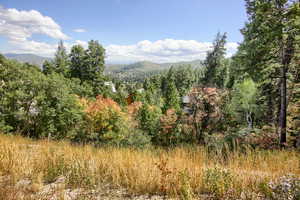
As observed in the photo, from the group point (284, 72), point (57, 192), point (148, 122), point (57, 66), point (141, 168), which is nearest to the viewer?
point (57, 192)

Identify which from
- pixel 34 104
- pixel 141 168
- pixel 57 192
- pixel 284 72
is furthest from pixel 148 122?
A: pixel 57 192

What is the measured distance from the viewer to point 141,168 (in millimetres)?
2580

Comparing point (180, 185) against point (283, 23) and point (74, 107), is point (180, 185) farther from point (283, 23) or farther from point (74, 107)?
point (74, 107)

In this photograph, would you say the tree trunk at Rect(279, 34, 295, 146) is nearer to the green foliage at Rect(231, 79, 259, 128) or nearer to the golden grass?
the golden grass

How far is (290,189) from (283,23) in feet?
23.5

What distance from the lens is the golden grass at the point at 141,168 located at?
229 centimetres

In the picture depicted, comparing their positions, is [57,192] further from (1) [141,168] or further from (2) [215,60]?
(2) [215,60]

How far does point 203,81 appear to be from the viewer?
18047 mm

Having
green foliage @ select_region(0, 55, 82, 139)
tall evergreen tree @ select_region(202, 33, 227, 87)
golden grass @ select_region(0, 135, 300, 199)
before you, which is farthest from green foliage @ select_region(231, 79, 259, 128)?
green foliage @ select_region(0, 55, 82, 139)

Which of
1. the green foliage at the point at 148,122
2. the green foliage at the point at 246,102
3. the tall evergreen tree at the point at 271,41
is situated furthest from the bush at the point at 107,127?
the green foliage at the point at 246,102

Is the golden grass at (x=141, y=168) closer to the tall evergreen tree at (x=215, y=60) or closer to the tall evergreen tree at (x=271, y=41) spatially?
the tall evergreen tree at (x=271, y=41)

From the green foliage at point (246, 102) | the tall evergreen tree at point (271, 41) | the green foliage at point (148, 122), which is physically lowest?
the green foliage at point (148, 122)

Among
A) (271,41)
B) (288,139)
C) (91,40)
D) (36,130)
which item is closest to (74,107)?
(36,130)

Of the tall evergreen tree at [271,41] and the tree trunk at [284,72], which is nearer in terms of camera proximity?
the tall evergreen tree at [271,41]
